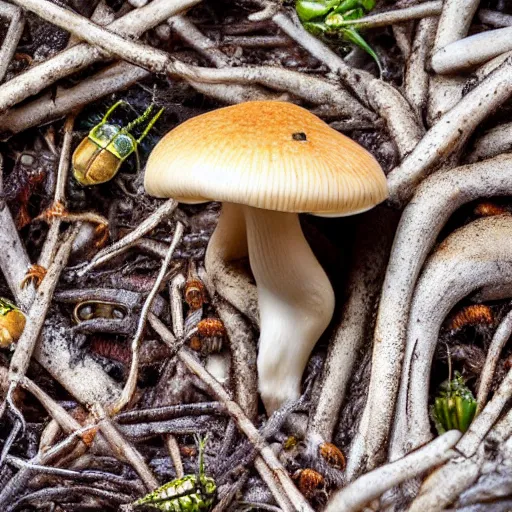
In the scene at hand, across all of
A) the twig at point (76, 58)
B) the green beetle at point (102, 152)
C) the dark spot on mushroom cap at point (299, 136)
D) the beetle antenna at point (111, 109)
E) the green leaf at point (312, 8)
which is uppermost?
the green leaf at point (312, 8)

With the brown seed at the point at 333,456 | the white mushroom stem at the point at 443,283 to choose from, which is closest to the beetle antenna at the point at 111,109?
the white mushroom stem at the point at 443,283

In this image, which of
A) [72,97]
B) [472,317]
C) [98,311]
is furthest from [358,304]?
[72,97]

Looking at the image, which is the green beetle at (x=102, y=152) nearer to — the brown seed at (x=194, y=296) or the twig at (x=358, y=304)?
the brown seed at (x=194, y=296)

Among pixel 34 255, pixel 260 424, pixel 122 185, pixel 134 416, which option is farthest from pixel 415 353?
pixel 34 255

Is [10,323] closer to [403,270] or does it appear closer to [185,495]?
[185,495]

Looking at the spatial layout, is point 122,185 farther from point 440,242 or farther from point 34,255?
point 440,242

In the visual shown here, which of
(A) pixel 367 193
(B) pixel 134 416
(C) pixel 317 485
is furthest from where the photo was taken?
(B) pixel 134 416
